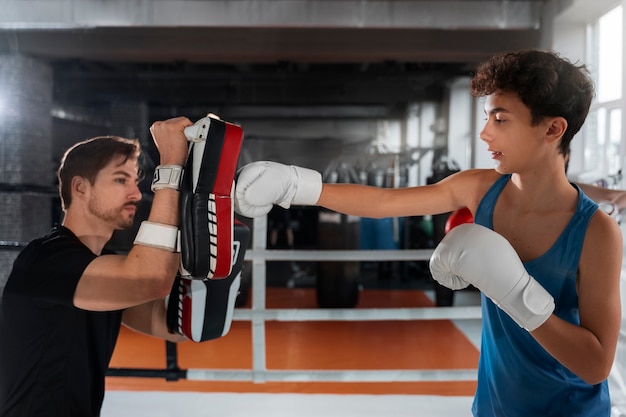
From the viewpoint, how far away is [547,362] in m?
0.92

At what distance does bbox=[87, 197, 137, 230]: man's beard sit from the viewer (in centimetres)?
121

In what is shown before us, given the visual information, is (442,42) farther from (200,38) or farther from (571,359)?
(571,359)

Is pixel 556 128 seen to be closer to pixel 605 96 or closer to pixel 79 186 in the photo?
pixel 79 186

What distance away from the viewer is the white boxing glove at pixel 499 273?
→ 0.81 m

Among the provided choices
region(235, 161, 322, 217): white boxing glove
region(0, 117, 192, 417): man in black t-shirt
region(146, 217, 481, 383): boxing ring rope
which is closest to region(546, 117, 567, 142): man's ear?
region(235, 161, 322, 217): white boxing glove

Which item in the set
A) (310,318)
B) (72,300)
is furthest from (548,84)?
(310,318)

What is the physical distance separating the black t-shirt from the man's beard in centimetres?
13

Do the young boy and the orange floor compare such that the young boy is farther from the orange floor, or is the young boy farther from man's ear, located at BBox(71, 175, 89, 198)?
the orange floor

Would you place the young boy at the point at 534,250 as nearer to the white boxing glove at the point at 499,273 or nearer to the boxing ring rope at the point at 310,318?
the white boxing glove at the point at 499,273

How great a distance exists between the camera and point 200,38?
5.56m

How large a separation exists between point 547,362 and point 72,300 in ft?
2.86

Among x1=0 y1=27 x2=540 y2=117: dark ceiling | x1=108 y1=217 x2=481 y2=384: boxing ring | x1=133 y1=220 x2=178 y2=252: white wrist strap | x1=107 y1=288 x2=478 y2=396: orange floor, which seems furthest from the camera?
x1=0 y1=27 x2=540 y2=117: dark ceiling

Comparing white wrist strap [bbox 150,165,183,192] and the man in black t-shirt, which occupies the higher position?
white wrist strap [bbox 150,165,183,192]

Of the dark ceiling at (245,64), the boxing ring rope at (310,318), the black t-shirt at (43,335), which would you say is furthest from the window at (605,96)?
the black t-shirt at (43,335)
